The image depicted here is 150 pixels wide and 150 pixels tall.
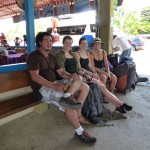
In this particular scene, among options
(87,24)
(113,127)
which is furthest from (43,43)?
(87,24)

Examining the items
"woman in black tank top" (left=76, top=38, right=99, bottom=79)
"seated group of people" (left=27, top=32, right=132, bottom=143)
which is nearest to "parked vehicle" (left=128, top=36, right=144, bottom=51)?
"woman in black tank top" (left=76, top=38, right=99, bottom=79)

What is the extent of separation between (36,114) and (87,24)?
7623 millimetres

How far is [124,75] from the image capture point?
4.46 meters

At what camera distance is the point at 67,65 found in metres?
3.39

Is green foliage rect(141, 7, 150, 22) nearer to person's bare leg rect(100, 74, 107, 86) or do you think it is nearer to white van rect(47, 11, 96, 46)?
white van rect(47, 11, 96, 46)

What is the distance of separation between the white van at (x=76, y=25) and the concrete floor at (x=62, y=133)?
22.8 ft

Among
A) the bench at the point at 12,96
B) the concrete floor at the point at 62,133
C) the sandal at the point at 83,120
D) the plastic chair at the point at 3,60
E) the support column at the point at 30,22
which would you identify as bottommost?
the concrete floor at the point at 62,133

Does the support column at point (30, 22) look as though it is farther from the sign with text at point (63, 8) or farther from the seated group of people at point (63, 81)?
the sign with text at point (63, 8)

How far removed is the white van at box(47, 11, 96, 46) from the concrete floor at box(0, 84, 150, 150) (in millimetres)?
6954

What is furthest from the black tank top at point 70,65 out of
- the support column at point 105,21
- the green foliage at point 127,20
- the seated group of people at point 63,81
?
the green foliage at point 127,20

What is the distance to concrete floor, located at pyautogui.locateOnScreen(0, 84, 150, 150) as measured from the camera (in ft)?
8.18

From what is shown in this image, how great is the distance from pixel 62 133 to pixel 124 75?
2168 millimetres

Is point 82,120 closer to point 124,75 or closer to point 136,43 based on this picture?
point 124,75

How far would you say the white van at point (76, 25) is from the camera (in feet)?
33.3
